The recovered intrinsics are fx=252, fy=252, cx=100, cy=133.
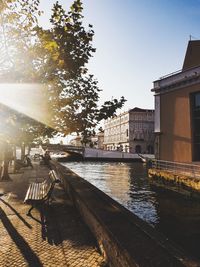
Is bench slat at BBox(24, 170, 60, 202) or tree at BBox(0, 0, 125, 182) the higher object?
tree at BBox(0, 0, 125, 182)

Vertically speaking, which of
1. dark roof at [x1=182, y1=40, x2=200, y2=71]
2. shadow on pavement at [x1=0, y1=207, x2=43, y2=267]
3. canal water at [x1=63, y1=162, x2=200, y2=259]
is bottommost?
canal water at [x1=63, y1=162, x2=200, y2=259]

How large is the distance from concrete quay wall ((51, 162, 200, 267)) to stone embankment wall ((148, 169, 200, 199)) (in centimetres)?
1270

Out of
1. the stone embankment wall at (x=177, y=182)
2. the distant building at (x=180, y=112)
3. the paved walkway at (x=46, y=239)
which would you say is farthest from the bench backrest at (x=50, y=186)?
the distant building at (x=180, y=112)

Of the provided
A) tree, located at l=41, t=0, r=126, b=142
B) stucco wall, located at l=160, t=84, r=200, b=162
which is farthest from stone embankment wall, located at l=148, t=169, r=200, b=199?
tree, located at l=41, t=0, r=126, b=142

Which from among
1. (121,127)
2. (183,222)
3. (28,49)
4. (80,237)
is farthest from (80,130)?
(121,127)

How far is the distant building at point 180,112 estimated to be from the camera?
69.6 ft

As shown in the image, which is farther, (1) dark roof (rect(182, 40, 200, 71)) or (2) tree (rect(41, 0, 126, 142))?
(1) dark roof (rect(182, 40, 200, 71))

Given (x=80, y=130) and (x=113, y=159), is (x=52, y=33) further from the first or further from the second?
(x=113, y=159)

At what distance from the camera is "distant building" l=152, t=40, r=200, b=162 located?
835 inches

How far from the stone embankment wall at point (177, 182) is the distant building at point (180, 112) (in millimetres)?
2242

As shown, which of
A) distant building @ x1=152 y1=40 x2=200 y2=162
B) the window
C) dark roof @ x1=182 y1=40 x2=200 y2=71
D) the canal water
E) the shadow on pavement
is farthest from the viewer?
dark roof @ x1=182 y1=40 x2=200 y2=71

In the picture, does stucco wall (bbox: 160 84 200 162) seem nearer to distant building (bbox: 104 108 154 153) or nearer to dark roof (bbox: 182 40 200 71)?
dark roof (bbox: 182 40 200 71)

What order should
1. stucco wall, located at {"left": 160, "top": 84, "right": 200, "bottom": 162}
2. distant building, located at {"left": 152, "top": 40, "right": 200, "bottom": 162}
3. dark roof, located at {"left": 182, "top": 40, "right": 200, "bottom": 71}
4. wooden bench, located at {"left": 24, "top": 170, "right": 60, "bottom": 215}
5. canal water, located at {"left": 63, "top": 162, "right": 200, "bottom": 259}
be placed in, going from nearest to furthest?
1. wooden bench, located at {"left": 24, "top": 170, "right": 60, "bottom": 215}
2. canal water, located at {"left": 63, "top": 162, "right": 200, "bottom": 259}
3. distant building, located at {"left": 152, "top": 40, "right": 200, "bottom": 162}
4. stucco wall, located at {"left": 160, "top": 84, "right": 200, "bottom": 162}
5. dark roof, located at {"left": 182, "top": 40, "right": 200, "bottom": 71}

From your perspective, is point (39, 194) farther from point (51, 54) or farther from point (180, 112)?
point (180, 112)
